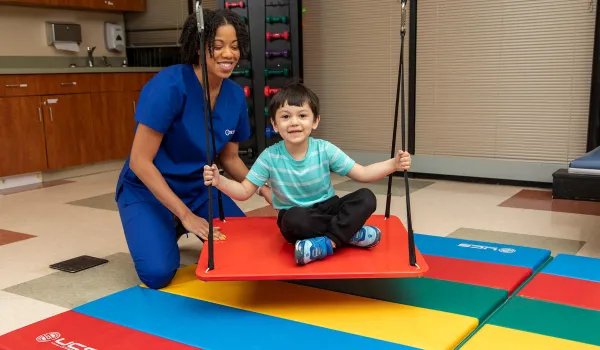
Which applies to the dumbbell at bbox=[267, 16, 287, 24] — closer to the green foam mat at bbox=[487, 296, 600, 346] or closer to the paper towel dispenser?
the paper towel dispenser

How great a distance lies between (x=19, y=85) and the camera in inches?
182

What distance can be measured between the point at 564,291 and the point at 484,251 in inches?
19.5

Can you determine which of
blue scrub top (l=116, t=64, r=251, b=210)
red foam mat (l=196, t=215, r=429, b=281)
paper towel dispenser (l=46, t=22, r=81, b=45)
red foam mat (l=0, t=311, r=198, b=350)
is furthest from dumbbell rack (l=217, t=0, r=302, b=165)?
red foam mat (l=0, t=311, r=198, b=350)

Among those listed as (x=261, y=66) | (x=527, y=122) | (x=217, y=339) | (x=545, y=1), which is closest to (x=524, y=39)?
(x=545, y=1)

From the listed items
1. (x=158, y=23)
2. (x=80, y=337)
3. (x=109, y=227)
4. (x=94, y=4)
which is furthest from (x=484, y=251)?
(x=158, y=23)

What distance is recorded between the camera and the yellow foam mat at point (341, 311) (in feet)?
5.57

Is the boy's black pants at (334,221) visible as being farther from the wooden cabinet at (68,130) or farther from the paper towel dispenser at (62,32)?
the paper towel dispenser at (62,32)

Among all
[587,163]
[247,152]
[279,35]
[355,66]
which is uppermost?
[279,35]

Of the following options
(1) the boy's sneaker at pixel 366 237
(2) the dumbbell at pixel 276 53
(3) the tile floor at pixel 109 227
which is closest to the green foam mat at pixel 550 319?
(1) the boy's sneaker at pixel 366 237

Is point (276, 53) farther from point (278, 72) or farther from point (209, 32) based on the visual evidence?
point (209, 32)

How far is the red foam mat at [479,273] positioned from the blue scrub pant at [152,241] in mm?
987

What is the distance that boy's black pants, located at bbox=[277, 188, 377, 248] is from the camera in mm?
1958

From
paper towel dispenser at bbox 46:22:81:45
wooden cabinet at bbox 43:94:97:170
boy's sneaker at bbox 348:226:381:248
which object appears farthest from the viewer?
paper towel dispenser at bbox 46:22:81:45

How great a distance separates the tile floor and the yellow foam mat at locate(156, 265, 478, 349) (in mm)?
533
